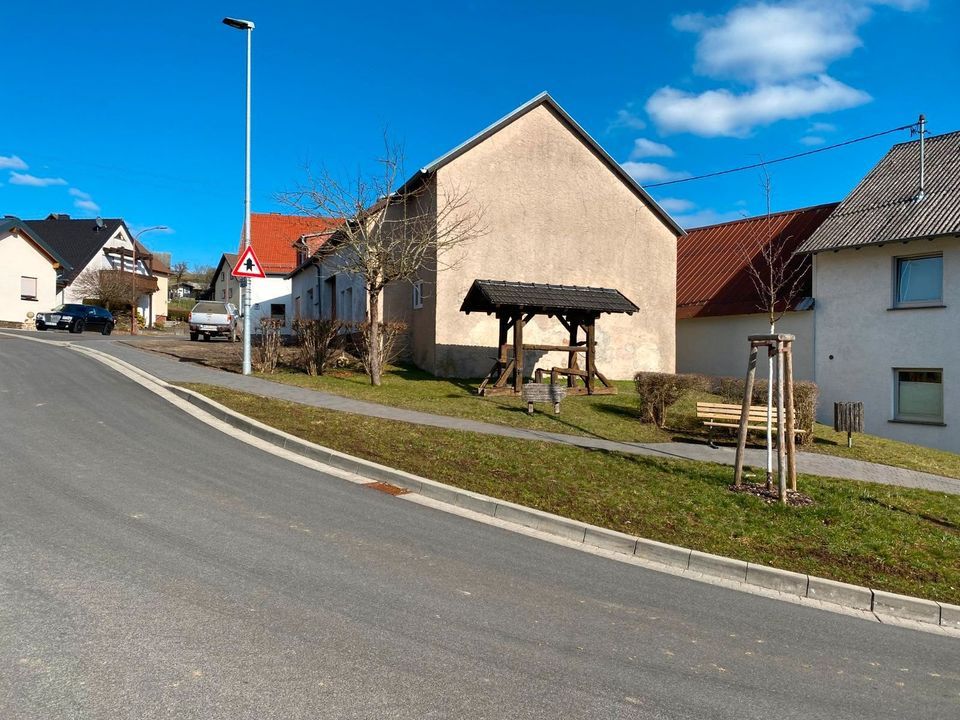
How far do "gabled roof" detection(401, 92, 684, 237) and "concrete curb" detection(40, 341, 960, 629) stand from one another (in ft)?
41.5

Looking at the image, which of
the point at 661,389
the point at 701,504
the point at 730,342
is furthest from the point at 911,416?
the point at 701,504

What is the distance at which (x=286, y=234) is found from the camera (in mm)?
44531

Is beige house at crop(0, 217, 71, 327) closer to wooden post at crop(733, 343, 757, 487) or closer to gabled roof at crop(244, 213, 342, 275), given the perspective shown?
gabled roof at crop(244, 213, 342, 275)

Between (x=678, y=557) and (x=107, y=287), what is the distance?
157 feet

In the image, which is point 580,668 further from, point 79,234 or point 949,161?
point 79,234

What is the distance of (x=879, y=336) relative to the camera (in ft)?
65.9

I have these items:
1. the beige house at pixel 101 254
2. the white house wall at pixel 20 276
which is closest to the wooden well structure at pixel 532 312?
the white house wall at pixel 20 276

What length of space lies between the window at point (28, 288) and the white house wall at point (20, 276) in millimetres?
191

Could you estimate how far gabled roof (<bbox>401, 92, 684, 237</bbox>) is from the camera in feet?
63.8

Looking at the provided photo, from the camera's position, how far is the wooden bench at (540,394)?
13359 mm

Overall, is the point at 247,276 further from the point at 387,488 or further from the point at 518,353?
the point at 387,488

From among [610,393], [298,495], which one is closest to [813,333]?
[610,393]

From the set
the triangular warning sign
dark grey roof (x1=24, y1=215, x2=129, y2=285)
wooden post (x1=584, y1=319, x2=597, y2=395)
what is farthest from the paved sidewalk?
dark grey roof (x1=24, y1=215, x2=129, y2=285)

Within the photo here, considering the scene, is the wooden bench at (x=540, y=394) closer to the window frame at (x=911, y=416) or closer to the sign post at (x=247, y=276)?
the sign post at (x=247, y=276)
